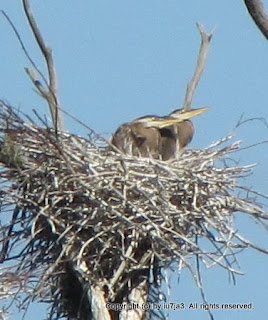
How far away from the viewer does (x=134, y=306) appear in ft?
20.0

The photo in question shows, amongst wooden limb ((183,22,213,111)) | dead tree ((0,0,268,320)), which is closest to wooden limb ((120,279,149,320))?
dead tree ((0,0,268,320))

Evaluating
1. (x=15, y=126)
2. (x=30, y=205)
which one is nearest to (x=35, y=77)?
(x=15, y=126)

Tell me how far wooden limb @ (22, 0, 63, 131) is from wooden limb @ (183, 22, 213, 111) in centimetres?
138

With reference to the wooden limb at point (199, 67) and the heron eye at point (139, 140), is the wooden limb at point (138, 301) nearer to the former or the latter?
the heron eye at point (139, 140)

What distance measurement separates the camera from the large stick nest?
5.81m

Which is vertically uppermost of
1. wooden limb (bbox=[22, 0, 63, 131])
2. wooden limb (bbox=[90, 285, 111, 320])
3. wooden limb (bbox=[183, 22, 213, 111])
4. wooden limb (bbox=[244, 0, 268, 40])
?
wooden limb (bbox=[183, 22, 213, 111])

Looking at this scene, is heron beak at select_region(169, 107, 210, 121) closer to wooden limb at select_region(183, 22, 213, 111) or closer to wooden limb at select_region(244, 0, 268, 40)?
wooden limb at select_region(183, 22, 213, 111)

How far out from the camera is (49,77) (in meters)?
6.17

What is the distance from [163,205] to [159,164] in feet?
0.97

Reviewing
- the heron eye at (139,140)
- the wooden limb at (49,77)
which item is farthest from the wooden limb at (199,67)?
the wooden limb at (49,77)

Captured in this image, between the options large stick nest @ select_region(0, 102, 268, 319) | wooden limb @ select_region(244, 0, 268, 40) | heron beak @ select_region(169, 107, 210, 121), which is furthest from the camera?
heron beak @ select_region(169, 107, 210, 121)

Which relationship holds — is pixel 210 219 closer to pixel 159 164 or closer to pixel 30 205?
pixel 159 164

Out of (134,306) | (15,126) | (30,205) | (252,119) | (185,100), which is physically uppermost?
(185,100)

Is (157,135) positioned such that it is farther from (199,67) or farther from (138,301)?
(138,301)
